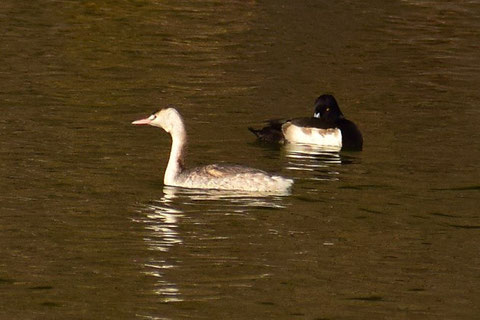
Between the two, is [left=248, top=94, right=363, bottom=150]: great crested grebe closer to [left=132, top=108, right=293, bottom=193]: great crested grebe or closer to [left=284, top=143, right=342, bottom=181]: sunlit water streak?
[left=284, top=143, right=342, bottom=181]: sunlit water streak

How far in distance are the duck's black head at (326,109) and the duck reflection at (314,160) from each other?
2.01ft

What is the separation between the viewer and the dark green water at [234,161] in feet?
41.7

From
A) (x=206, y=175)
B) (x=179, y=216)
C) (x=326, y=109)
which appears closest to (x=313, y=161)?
(x=326, y=109)

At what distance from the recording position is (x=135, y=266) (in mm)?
13398

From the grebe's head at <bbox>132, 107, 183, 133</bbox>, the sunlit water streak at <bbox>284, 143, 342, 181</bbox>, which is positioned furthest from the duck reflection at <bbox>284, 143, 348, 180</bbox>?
the grebe's head at <bbox>132, 107, 183, 133</bbox>

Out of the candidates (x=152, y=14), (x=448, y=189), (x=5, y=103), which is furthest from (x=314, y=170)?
(x=152, y=14)

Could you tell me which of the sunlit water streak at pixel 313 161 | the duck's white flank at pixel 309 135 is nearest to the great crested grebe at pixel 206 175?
the sunlit water streak at pixel 313 161

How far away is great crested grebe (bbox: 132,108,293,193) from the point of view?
16.8m

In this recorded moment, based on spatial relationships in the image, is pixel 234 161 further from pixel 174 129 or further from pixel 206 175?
pixel 206 175

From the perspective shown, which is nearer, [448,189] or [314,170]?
[448,189]

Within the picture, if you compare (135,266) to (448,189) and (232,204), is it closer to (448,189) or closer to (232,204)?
(232,204)

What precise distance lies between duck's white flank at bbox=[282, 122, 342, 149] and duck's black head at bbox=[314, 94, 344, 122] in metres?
0.37

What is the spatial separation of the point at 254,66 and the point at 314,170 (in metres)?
7.90

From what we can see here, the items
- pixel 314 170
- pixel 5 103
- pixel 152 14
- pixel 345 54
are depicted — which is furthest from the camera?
pixel 152 14
